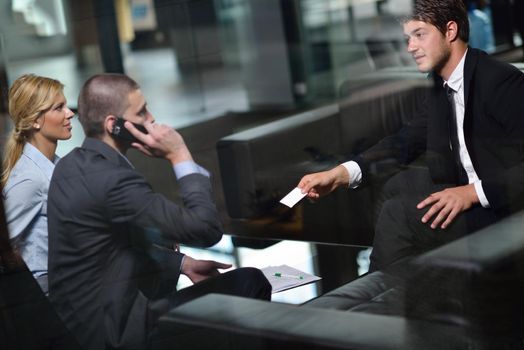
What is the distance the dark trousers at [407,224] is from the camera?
8.79 feet

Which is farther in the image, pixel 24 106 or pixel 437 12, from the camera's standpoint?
pixel 437 12

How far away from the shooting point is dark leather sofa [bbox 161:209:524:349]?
2.43 metres

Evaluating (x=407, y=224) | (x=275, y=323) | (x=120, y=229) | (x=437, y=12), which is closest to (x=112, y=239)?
→ (x=120, y=229)

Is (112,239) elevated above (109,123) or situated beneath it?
situated beneath

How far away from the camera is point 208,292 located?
2.42 metres

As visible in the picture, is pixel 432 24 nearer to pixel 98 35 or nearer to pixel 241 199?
pixel 241 199

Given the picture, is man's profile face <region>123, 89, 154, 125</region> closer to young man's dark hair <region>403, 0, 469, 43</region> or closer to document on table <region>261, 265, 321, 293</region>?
document on table <region>261, 265, 321, 293</region>

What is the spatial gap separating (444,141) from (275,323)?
0.75 metres

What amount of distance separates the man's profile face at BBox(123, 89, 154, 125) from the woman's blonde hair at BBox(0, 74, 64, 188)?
0.17 meters

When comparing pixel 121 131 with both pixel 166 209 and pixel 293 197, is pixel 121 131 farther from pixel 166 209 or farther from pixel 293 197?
pixel 293 197

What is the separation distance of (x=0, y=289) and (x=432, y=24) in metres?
1.39

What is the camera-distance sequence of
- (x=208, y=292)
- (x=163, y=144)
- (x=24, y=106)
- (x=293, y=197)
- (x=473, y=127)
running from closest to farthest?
1. (x=24, y=106)
2. (x=163, y=144)
3. (x=208, y=292)
4. (x=293, y=197)
5. (x=473, y=127)

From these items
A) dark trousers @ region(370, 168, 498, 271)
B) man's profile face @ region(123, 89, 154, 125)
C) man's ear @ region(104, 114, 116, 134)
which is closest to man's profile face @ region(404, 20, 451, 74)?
dark trousers @ region(370, 168, 498, 271)

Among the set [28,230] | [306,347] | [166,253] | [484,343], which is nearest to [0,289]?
[28,230]
